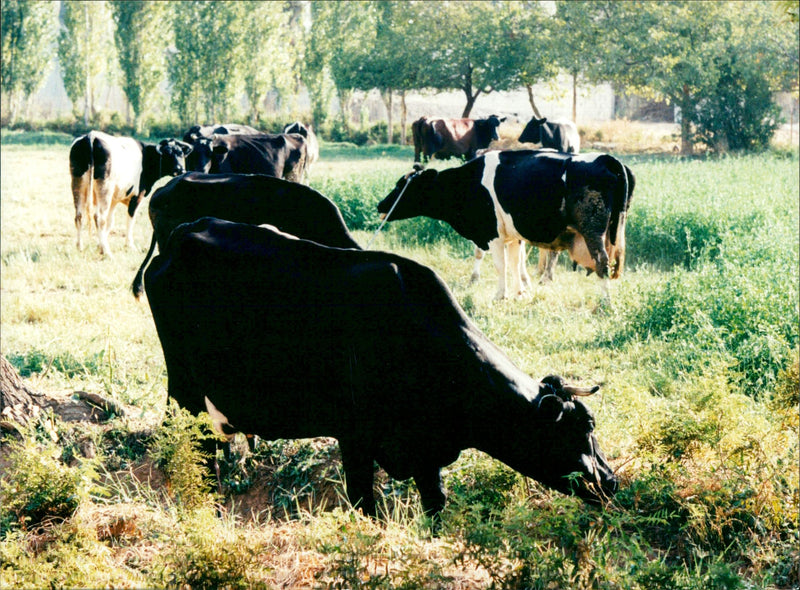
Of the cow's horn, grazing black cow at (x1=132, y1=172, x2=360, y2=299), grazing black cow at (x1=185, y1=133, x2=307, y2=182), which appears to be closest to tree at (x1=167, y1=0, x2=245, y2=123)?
grazing black cow at (x1=185, y1=133, x2=307, y2=182)

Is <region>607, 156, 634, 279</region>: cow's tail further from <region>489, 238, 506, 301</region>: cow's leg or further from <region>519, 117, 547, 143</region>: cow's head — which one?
<region>519, 117, 547, 143</region>: cow's head

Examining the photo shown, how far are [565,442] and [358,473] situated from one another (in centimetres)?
93

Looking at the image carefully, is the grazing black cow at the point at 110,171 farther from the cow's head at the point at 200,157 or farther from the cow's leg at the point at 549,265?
the cow's leg at the point at 549,265

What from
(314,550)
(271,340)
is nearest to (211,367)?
(271,340)

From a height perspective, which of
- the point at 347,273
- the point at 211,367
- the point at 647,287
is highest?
the point at 347,273

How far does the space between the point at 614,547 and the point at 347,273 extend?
1.62 meters

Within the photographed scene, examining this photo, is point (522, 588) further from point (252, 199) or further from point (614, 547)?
point (252, 199)

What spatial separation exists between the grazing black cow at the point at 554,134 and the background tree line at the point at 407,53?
5.73 m

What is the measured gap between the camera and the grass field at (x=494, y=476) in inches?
138

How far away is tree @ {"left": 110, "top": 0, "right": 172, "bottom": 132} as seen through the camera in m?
37.8

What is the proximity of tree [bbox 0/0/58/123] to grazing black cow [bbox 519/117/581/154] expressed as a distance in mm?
24405

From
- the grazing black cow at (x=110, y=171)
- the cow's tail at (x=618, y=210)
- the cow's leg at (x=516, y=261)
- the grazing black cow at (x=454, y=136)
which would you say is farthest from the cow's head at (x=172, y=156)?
the grazing black cow at (x=454, y=136)

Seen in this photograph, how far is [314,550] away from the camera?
3.78 metres

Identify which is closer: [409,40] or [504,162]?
[504,162]
